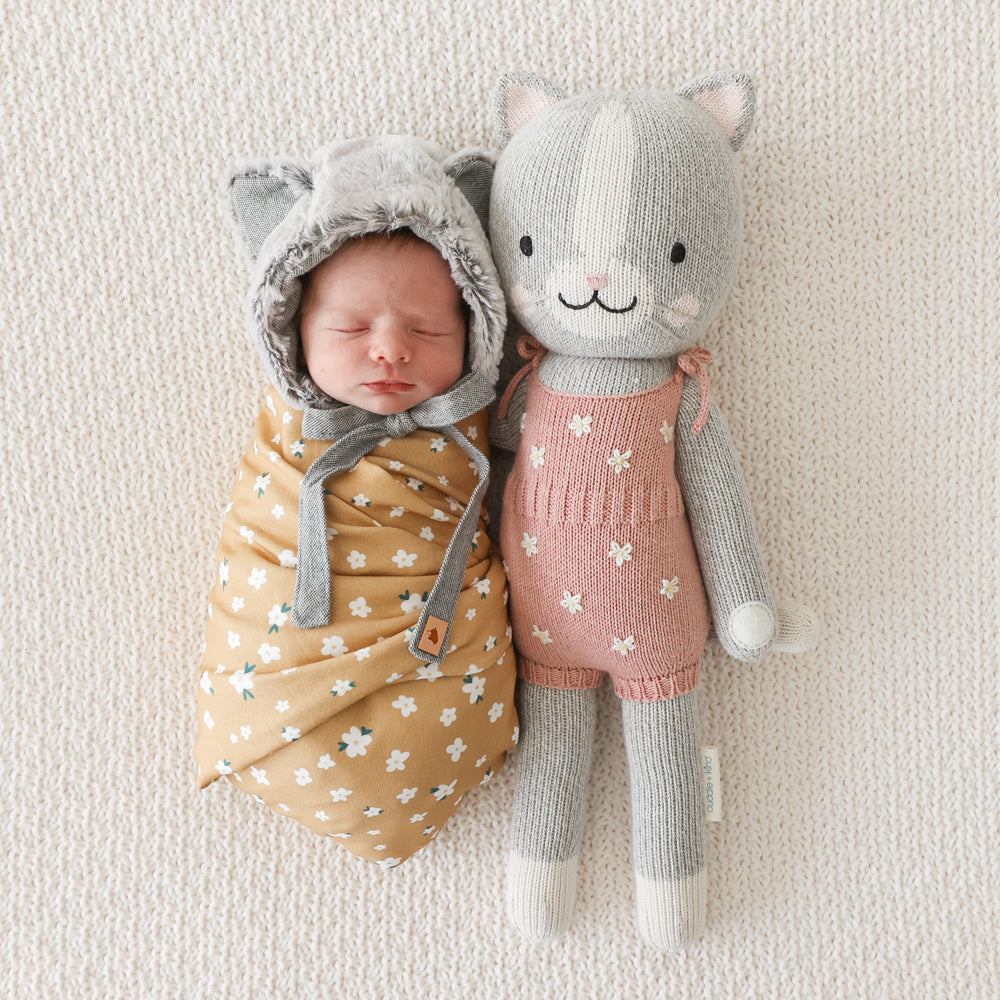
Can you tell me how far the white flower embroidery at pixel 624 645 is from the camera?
83 centimetres

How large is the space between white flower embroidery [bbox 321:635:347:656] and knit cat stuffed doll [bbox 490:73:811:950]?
189 millimetres

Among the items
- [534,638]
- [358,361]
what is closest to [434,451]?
[358,361]

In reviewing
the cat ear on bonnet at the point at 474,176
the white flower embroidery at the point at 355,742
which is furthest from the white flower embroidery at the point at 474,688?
the cat ear on bonnet at the point at 474,176

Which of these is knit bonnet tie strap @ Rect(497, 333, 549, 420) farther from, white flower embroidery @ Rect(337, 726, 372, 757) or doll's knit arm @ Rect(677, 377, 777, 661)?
white flower embroidery @ Rect(337, 726, 372, 757)

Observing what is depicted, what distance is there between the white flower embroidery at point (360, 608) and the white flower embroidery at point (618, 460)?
27cm

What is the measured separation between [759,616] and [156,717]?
68 centimetres

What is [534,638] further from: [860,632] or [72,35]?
[72,35]

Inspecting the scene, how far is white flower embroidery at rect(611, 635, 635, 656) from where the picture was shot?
32.8 inches

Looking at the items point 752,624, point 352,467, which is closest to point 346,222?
point 352,467

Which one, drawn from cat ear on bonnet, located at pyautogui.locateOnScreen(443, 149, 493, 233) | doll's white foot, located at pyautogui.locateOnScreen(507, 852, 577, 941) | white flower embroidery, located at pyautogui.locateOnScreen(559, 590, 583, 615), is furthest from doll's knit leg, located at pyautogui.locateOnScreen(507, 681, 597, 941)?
cat ear on bonnet, located at pyautogui.locateOnScreen(443, 149, 493, 233)

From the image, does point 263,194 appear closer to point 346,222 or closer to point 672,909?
point 346,222

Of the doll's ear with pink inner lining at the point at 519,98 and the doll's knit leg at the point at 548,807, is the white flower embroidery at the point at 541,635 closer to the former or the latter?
the doll's knit leg at the point at 548,807

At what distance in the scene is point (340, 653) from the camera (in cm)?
79

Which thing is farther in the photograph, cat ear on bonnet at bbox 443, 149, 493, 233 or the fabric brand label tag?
the fabric brand label tag
